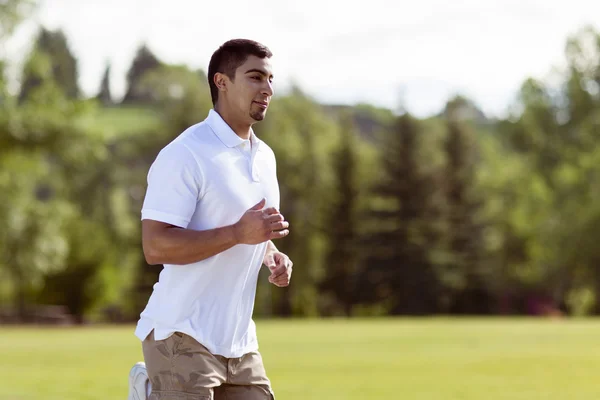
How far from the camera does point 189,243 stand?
4070mm

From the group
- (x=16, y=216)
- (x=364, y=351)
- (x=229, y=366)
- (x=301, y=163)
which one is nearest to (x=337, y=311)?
(x=301, y=163)

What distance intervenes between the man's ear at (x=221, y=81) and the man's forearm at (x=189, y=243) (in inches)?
27.2

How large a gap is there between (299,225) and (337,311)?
20.9ft

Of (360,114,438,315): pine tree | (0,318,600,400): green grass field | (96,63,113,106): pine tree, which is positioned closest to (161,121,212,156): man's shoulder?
(0,318,600,400): green grass field

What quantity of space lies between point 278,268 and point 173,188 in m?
0.73

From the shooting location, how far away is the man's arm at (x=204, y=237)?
159 inches

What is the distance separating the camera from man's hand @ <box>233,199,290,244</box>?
404cm

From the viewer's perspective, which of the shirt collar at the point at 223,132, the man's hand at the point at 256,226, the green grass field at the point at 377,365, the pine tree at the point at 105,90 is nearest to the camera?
the man's hand at the point at 256,226

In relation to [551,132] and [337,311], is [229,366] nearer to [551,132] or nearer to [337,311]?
[337,311]

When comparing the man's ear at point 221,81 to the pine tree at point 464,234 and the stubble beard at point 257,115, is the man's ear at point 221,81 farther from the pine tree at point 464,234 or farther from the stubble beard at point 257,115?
the pine tree at point 464,234

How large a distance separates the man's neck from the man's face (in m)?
0.04

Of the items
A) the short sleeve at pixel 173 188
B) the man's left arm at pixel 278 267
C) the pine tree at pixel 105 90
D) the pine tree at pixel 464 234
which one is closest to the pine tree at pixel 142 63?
the pine tree at pixel 105 90

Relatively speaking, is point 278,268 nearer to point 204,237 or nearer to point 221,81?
point 204,237

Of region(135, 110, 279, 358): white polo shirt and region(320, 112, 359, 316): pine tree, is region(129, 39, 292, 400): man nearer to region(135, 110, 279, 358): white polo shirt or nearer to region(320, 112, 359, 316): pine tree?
region(135, 110, 279, 358): white polo shirt
